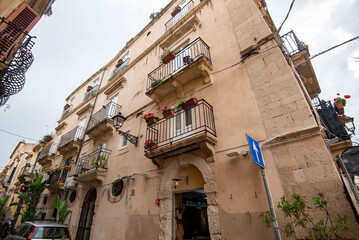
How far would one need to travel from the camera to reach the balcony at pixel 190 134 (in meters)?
5.20

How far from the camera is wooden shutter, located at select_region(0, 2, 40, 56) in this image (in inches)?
256

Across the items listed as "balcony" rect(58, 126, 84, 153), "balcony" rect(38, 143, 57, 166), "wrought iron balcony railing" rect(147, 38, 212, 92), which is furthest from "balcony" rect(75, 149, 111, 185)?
"balcony" rect(38, 143, 57, 166)

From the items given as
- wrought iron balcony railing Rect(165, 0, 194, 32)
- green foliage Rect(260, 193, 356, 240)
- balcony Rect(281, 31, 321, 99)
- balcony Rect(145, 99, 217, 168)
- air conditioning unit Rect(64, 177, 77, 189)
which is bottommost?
green foliage Rect(260, 193, 356, 240)

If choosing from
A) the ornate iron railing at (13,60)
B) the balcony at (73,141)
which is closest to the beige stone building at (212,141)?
the balcony at (73,141)

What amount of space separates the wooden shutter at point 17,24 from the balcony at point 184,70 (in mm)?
5735

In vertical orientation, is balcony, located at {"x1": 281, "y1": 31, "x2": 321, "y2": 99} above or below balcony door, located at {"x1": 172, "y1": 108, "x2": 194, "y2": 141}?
above

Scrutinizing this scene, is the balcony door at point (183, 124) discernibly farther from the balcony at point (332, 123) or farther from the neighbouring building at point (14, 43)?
the neighbouring building at point (14, 43)

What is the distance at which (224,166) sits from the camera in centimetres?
497

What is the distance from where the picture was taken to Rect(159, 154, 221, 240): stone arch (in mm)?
4574

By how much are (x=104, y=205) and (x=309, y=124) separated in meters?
8.87

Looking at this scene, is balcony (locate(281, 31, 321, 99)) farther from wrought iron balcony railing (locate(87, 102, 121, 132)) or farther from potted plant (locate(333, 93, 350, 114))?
wrought iron balcony railing (locate(87, 102, 121, 132))

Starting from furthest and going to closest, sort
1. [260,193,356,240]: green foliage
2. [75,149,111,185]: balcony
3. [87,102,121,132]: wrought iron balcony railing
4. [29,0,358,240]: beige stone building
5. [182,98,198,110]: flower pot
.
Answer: [87,102,121,132]: wrought iron balcony railing < [75,149,111,185]: balcony < [182,98,198,110]: flower pot < [29,0,358,240]: beige stone building < [260,193,356,240]: green foliage

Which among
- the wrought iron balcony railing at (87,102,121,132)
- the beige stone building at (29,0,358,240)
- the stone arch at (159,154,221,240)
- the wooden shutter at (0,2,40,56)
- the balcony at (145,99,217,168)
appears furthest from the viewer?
the wrought iron balcony railing at (87,102,121,132)

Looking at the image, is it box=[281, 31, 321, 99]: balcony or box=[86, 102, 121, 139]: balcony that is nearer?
box=[281, 31, 321, 99]: balcony
